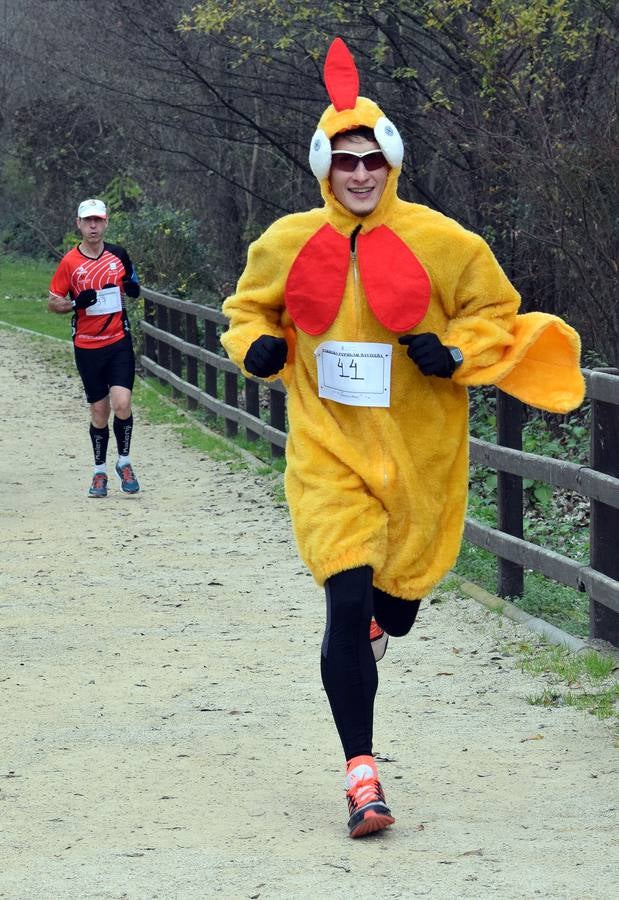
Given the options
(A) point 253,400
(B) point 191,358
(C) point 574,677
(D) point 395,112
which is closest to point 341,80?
(C) point 574,677

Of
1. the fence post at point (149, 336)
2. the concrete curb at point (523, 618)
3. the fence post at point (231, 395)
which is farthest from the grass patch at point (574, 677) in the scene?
the fence post at point (149, 336)

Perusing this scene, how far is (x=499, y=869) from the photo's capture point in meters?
4.38

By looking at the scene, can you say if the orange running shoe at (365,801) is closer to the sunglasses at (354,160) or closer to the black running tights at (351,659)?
the black running tights at (351,659)

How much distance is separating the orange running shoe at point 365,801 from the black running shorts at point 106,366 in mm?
7437

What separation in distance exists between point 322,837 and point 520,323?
172 cm

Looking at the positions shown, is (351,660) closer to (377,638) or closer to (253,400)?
(377,638)

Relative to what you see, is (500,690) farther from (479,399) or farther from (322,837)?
(479,399)

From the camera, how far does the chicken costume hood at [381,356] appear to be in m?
4.91

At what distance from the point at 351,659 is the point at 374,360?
0.91 metres

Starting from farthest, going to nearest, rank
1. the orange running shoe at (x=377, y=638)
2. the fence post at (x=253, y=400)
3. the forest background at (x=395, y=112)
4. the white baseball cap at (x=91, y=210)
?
1. the fence post at (x=253, y=400)
2. the forest background at (x=395, y=112)
3. the white baseball cap at (x=91, y=210)
4. the orange running shoe at (x=377, y=638)

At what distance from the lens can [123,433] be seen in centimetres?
1229

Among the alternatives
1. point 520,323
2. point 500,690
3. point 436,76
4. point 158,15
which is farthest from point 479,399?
point 520,323

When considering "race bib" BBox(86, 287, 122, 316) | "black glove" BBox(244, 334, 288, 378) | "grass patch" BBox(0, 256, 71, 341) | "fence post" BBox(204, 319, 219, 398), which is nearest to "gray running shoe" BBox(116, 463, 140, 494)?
"race bib" BBox(86, 287, 122, 316)

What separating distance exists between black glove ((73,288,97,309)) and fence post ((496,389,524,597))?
172 inches
